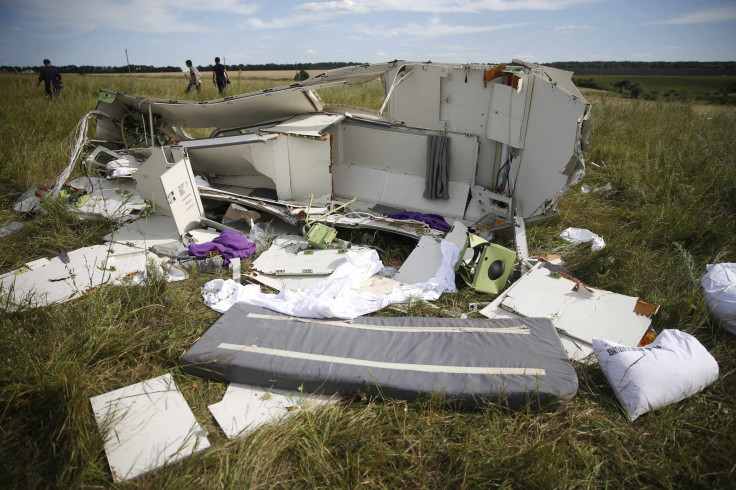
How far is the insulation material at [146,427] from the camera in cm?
196

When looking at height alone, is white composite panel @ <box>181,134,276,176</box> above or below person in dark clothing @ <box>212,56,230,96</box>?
below

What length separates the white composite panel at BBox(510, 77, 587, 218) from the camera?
3445 millimetres

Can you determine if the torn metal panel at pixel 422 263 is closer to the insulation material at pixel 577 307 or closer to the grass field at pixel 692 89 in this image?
the insulation material at pixel 577 307

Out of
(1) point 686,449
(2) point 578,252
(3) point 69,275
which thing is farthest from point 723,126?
(3) point 69,275

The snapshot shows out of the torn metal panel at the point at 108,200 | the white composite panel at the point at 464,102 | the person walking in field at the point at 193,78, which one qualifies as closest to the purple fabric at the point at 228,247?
the torn metal panel at the point at 108,200

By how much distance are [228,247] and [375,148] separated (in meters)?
2.22

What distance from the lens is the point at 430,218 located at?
4.39m

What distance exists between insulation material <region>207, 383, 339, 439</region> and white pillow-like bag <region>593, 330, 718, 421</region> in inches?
64.9

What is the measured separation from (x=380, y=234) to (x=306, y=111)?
2.00 metres

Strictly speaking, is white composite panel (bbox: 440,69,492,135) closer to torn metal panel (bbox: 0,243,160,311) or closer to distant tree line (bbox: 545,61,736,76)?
torn metal panel (bbox: 0,243,160,311)

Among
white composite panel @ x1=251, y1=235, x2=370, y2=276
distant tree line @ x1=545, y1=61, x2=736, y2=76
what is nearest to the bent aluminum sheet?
white composite panel @ x1=251, y1=235, x2=370, y2=276

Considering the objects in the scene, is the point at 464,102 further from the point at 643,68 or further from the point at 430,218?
the point at 643,68

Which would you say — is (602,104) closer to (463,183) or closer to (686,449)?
(463,183)

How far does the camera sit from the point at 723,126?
7.26 meters
